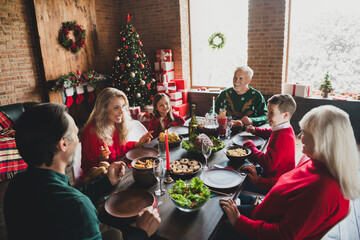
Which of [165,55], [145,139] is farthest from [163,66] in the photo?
[145,139]

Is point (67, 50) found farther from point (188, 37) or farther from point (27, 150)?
point (27, 150)

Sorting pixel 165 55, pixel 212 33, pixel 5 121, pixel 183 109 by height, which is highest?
pixel 212 33

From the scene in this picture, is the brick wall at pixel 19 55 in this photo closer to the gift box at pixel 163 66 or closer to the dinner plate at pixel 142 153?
the gift box at pixel 163 66

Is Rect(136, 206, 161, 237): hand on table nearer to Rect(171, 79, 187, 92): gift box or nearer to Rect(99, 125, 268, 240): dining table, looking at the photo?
Rect(99, 125, 268, 240): dining table

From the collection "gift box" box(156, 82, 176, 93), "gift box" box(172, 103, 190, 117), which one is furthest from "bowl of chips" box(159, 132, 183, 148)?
"gift box" box(156, 82, 176, 93)

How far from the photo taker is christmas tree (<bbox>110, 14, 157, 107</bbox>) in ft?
16.8

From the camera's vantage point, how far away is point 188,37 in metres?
5.75

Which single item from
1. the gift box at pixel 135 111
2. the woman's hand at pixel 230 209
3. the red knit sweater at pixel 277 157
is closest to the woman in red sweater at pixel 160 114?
the red knit sweater at pixel 277 157

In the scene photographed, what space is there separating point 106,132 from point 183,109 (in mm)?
3414

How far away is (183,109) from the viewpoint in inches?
214

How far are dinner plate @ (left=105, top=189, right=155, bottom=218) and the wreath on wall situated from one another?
14.5 feet

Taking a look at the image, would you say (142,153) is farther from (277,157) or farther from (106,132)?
(277,157)

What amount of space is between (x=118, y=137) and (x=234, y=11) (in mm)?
4020

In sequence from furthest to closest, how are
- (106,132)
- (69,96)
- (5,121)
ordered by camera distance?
(69,96) → (5,121) → (106,132)
